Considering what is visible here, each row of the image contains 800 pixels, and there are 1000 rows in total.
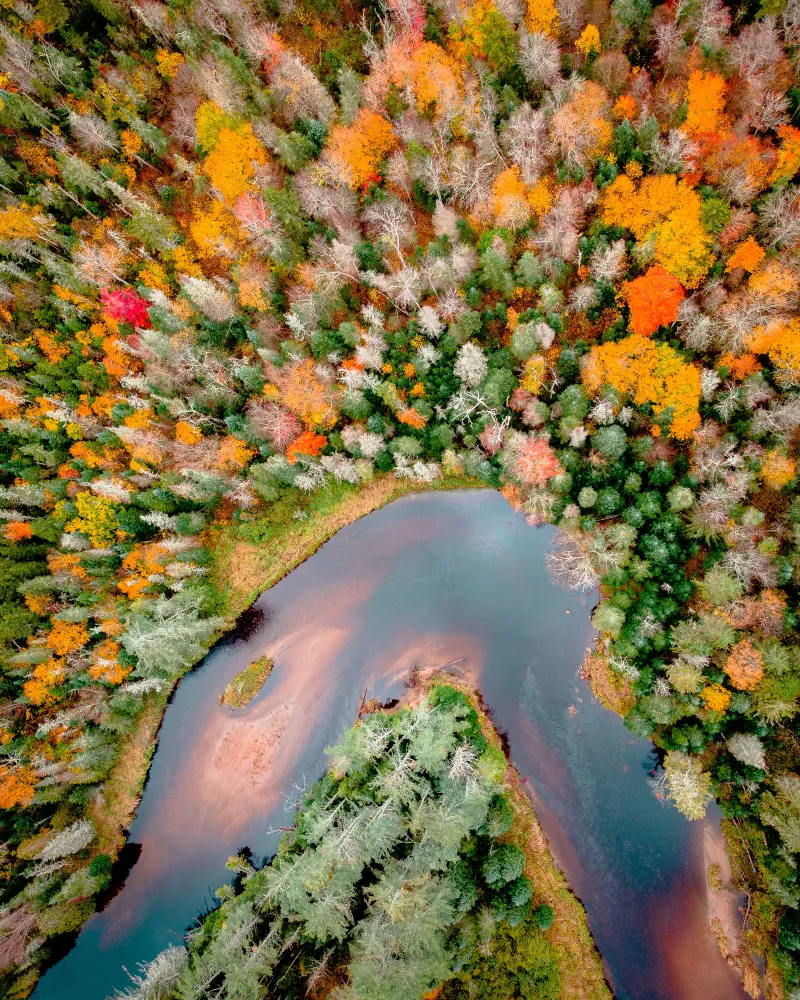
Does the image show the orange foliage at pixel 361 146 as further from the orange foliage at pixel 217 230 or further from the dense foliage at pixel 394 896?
the dense foliage at pixel 394 896

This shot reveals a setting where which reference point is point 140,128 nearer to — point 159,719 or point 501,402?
point 501,402

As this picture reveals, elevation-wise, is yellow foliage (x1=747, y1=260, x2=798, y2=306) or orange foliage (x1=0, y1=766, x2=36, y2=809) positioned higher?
yellow foliage (x1=747, y1=260, x2=798, y2=306)

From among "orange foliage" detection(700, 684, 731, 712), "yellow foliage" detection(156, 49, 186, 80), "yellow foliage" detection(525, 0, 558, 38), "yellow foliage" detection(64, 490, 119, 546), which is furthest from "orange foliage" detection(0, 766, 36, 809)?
"yellow foliage" detection(525, 0, 558, 38)

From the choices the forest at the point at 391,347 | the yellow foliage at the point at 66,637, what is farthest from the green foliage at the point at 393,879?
the yellow foliage at the point at 66,637

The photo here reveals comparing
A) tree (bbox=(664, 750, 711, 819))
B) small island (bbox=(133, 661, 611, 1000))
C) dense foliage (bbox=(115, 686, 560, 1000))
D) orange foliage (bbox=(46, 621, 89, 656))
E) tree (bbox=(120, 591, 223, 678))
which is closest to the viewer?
dense foliage (bbox=(115, 686, 560, 1000))

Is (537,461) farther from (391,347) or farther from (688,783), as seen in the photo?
(688,783)

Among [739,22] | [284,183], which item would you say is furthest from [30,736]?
[739,22]

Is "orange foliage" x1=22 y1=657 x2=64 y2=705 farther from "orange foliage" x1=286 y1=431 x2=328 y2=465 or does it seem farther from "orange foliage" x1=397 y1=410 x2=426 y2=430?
"orange foliage" x1=397 y1=410 x2=426 y2=430
